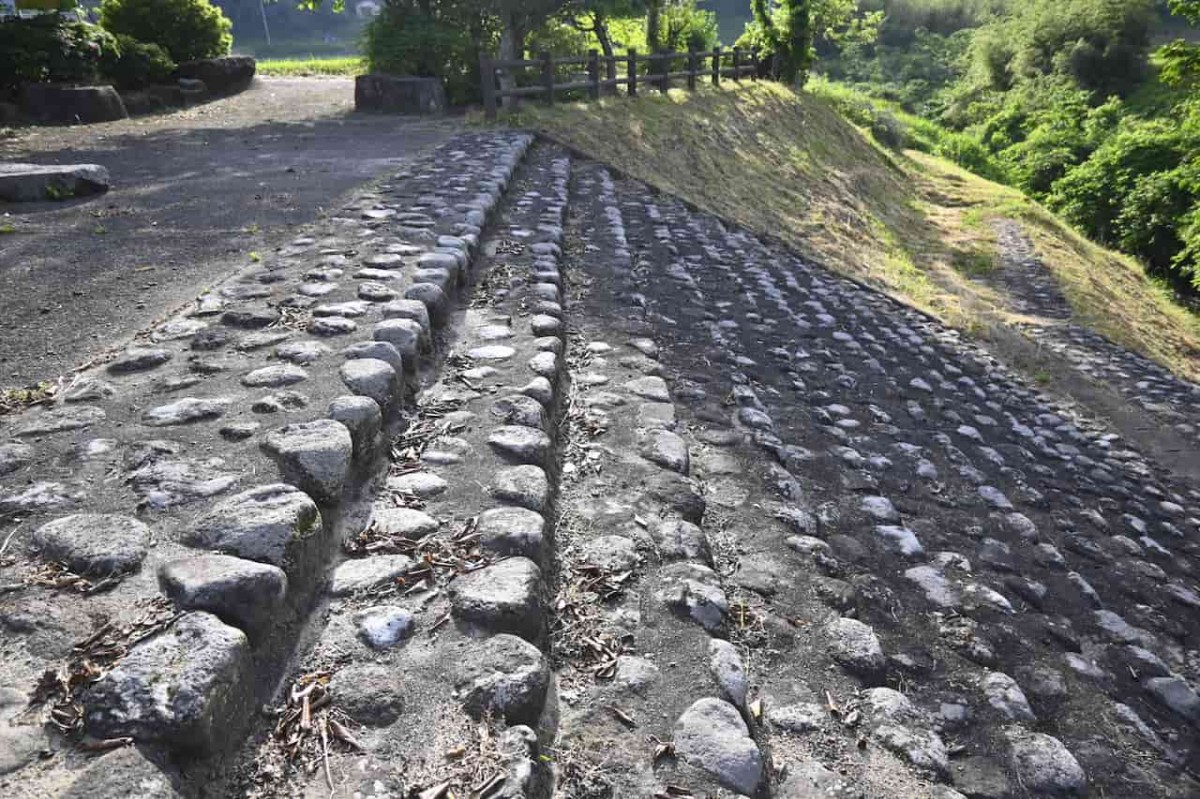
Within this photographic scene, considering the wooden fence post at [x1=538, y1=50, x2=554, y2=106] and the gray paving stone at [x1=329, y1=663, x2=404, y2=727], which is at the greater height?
the wooden fence post at [x1=538, y1=50, x2=554, y2=106]

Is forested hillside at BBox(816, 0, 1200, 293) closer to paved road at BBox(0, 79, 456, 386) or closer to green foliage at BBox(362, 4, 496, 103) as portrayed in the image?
green foliage at BBox(362, 4, 496, 103)

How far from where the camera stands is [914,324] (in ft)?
25.7

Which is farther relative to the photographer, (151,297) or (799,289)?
(799,289)

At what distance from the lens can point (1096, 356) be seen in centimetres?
934

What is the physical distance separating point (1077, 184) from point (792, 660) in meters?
23.2

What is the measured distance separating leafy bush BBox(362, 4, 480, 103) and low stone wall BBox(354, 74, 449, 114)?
1.09 feet

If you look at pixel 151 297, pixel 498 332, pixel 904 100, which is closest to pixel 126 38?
pixel 151 297

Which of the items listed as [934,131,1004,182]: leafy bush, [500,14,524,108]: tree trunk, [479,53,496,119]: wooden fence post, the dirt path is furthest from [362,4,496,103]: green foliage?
[934,131,1004,182]: leafy bush

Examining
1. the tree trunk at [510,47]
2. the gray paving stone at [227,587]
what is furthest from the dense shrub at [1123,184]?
the gray paving stone at [227,587]

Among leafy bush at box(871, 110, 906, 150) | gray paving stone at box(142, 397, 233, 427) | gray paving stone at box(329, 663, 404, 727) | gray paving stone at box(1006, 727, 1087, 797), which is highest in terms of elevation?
gray paving stone at box(142, 397, 233, 427)

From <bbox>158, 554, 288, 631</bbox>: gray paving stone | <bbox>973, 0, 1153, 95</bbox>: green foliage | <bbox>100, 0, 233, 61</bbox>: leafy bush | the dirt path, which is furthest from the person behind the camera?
<bbox>973, 0, 1153, 95</bbox>: green foliage

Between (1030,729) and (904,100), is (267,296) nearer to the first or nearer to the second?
(1030,729)

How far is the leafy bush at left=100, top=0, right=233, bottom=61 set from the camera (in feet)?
43.4

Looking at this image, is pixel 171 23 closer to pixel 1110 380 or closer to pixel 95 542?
pixel 95 542
